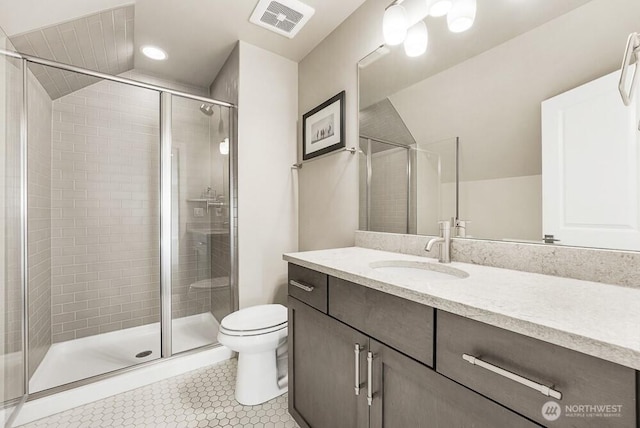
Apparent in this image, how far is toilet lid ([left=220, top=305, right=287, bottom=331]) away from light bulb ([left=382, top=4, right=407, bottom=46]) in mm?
1670

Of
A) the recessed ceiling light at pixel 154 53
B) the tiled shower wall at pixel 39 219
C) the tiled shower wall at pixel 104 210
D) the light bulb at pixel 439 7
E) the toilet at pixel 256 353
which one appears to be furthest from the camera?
the recessed ceiling light at pixel 154 53

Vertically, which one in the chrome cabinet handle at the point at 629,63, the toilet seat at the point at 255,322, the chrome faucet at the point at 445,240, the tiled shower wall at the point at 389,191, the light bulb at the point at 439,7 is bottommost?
the toilet seat at the point at 255,322

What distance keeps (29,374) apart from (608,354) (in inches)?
96.8

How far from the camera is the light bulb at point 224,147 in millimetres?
2248

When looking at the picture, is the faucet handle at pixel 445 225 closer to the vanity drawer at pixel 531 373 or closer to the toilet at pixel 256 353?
the vanity drawer at pixel 531 373

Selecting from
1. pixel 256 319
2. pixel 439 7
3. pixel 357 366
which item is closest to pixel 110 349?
pixel 256 319

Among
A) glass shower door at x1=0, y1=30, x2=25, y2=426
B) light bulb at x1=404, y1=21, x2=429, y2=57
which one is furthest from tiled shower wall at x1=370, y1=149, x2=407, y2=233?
glass shower door at x1=0, y1=30, x2=25, y2=426

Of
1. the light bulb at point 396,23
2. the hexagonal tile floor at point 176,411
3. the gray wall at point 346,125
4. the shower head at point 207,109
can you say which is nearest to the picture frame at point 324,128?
the gray wall at point 346,125

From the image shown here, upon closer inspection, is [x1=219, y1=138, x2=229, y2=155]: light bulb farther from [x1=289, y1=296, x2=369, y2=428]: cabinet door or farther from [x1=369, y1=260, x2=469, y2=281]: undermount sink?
[x1=369, y1=260, x2=469, y2=281]: undermount sink

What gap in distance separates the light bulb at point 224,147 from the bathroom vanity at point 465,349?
1.43 m

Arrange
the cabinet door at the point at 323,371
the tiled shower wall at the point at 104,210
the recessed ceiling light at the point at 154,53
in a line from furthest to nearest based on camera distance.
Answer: the recessed ceiling light at the point at 154,53, the tiled shower wall at the point at 104,210, the cabinet door at the point at 323,371

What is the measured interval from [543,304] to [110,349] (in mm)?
2692

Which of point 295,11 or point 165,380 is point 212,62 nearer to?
point 295,11

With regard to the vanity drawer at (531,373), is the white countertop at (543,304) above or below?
above
